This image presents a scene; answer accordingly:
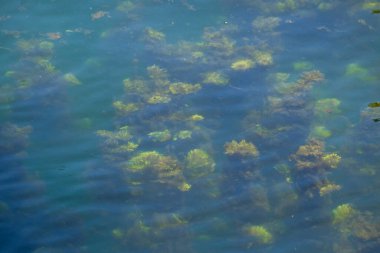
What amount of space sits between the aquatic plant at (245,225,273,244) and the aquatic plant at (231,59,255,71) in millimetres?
3362

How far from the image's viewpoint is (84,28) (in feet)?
28.9

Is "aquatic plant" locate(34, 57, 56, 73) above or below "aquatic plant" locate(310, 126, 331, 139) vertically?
above

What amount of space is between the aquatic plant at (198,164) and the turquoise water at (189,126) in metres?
0.02

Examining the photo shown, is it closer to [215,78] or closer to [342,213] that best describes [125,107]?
[215,78]

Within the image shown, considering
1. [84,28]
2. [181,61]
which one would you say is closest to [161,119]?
[181,61]

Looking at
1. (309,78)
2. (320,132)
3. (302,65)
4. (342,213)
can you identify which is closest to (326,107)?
(320,132)

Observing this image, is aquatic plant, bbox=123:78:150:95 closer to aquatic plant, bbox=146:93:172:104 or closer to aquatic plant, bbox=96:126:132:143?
aquatic plant, bbox=146:93:172:104

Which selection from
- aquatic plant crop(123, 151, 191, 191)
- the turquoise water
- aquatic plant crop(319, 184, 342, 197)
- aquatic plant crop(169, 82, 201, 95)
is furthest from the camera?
aquatic plant crop(169, 82, 201, 95)

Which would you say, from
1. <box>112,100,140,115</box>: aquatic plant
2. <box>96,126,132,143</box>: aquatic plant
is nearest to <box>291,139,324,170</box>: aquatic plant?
<box>96,126,132,143</box>: aquatic plant

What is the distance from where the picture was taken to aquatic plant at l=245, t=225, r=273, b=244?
213 inches

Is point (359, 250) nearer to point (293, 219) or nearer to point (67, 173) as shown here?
point (293, 219)

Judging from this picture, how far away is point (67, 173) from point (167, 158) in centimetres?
156

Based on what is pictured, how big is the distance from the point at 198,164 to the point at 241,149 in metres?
0.73

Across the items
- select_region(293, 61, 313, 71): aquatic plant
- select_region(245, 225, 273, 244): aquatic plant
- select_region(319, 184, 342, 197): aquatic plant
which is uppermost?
select_region(293, 61, 313, 71): aquatic plant
